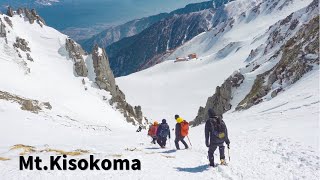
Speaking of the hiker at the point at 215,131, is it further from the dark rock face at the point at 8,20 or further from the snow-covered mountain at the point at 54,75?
the dark rock face at the point at 8,20

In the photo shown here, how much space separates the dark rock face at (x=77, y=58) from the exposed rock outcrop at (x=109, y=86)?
9.36 feet

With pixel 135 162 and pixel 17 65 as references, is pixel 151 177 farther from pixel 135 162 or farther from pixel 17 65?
pixel 17 65

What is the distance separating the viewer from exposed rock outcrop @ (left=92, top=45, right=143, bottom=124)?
2884 inches

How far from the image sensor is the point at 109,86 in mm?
78812

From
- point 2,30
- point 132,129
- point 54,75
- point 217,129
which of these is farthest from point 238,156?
point 2,30

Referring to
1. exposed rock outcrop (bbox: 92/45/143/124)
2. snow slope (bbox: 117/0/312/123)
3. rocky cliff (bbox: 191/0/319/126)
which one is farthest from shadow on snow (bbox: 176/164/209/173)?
snow slope (bbox: 117/0/312/123)

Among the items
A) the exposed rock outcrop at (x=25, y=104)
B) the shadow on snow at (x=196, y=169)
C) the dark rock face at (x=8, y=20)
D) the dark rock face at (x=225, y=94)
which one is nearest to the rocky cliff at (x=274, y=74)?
the dark rock face at (x=225, y=94)

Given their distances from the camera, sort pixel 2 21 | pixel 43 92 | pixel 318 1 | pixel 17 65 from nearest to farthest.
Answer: pixel 43 92, pixel 17 65, pixel 2 21, pixel 318 1

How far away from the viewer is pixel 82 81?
72.4m

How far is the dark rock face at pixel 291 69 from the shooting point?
48.8 metres

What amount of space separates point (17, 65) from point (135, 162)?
50246 millimetres

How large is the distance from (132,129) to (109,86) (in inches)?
803

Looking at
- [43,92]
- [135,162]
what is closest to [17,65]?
[43,92]

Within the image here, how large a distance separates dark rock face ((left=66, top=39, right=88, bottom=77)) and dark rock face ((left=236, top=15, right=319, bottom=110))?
104 feet
